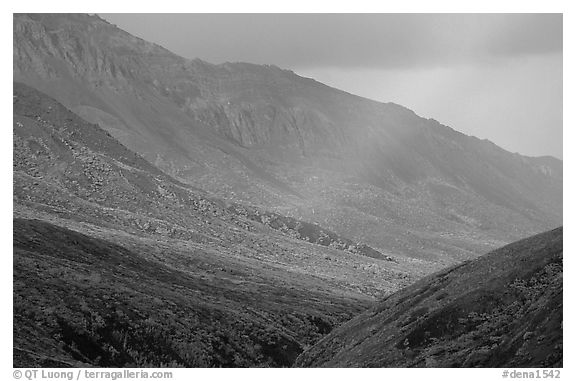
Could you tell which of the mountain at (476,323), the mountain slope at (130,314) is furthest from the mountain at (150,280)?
the mountain at (476,323)

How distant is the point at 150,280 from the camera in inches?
3359

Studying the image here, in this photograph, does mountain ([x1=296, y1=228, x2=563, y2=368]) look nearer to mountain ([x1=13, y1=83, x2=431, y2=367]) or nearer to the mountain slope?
the mountain slope

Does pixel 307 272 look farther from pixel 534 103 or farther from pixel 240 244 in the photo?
pixel 534 103

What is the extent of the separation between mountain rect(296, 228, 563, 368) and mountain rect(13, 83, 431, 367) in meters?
8.55

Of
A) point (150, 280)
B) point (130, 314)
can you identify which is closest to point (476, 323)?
point (130, 314)

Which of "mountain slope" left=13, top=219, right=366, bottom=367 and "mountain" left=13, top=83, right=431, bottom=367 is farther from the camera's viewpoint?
"mountain" left=13, top=83, right=431, bottom=367

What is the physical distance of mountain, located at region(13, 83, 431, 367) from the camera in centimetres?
5944

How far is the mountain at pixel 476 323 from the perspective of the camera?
Answer: 46.2m

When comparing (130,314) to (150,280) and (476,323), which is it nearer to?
(150,280)

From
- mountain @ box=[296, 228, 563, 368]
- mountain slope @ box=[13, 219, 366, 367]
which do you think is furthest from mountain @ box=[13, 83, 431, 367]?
mountain @ box=[296, 228, 563, 368]

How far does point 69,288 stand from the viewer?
65.5m

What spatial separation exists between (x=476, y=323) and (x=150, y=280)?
129ft
